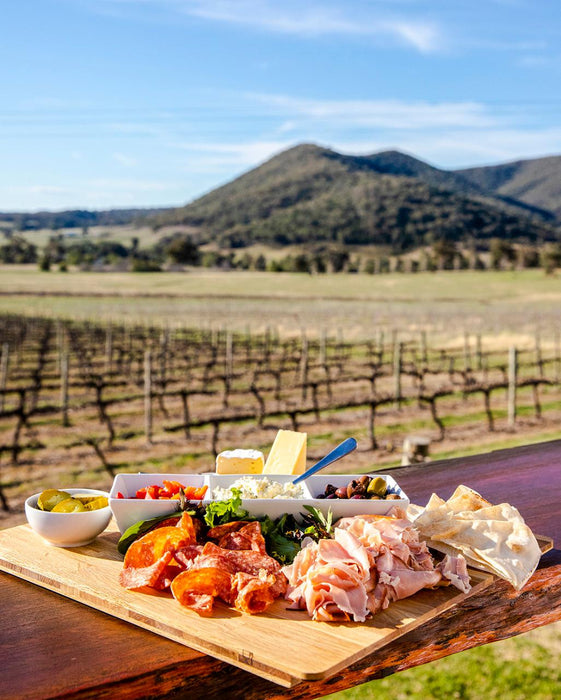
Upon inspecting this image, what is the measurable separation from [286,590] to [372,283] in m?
70.6

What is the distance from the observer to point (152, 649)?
166cm

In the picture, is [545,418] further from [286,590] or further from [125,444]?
[286,590]

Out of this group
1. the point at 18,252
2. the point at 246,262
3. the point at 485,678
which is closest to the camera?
the point at 485,678

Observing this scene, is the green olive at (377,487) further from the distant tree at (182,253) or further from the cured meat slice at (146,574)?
the distant tree at (182,253)

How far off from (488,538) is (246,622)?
79cm

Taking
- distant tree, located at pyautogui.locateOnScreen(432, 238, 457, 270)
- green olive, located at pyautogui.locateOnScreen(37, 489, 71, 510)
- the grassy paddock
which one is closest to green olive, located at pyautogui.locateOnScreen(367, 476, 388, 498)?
green olive, located at pyautogui.locateOnScreen(37, 489, 71, 510)

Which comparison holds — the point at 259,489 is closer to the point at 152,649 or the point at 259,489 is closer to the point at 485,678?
the point at 152,649

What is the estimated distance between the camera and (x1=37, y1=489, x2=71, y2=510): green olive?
2.22 m

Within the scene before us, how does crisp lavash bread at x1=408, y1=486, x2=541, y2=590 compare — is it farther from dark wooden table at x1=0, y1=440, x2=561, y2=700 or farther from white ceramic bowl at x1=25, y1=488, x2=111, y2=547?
white ceramic bowl at x1=25, y1=488, x2=111, y2=547

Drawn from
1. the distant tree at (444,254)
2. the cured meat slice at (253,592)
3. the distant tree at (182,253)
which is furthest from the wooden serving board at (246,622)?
the distant tree at (182,253)

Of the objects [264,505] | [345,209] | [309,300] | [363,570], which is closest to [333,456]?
[264,505]

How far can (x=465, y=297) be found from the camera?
2368 inches

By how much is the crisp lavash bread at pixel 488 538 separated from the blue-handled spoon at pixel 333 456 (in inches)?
11.0

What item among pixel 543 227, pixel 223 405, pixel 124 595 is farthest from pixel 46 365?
pixel 543 227
